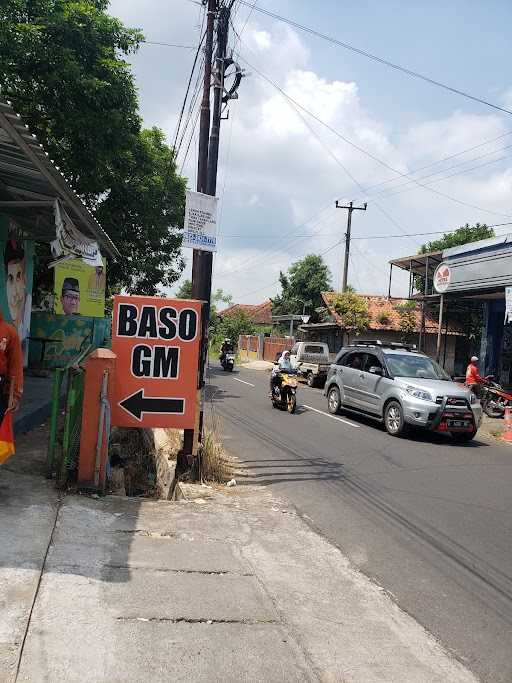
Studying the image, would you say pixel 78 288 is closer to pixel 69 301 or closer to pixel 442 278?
pixel 69 301

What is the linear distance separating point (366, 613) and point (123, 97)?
12925 millimetres

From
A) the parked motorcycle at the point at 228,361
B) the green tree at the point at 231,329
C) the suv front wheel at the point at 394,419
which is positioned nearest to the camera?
the suv front wheel at the point at 394,419

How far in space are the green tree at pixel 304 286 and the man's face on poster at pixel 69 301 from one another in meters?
27.5

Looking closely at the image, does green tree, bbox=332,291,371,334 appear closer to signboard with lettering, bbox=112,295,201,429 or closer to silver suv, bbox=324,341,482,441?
silver suv, bbox=324,341,482,441

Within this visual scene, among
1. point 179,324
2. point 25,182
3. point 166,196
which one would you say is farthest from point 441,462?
point 166,196

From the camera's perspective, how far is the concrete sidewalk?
320 centimetres

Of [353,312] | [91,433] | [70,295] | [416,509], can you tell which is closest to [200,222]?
[91,433]

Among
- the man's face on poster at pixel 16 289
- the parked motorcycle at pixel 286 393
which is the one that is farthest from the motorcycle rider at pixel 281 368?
the man's face on poster at pixel 16 289

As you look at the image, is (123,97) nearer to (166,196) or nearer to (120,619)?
(166,196)

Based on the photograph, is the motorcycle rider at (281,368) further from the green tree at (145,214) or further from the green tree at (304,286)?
the green tree at (304,286)

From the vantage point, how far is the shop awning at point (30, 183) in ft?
18.1

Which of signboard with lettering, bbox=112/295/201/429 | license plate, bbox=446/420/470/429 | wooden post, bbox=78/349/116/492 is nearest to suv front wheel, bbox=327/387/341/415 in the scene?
license plate, bbox=446/420/470/429

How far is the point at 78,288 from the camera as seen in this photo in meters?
17.7

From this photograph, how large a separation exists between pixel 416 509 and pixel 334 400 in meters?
8.59
